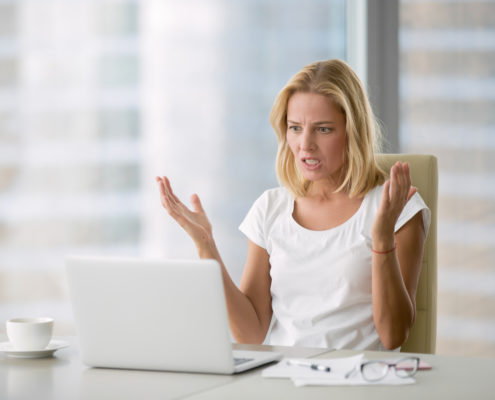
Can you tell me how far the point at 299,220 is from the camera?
2.05 meters

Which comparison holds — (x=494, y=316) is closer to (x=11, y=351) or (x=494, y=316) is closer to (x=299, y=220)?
(x=299, y=220)

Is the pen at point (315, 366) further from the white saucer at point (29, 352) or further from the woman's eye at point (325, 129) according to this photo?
the woman's eye at point (325, 129)

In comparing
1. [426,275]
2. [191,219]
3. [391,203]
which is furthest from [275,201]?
[391,203]

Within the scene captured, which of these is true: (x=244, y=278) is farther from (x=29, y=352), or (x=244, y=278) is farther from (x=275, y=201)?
(x=29, y=352)

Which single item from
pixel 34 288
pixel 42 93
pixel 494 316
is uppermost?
pixel 42 93

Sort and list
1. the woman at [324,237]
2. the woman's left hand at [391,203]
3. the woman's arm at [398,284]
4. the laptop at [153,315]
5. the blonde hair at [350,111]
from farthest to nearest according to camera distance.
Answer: the blonde hair at [350,111] → the woman at [324,237] → the woman's arm at [398,284] → the woman's left hand at [391,203] → the laptop at [153,315]

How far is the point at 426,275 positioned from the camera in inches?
78.7

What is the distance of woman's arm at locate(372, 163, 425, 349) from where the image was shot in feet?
5.32

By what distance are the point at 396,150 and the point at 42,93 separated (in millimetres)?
1529

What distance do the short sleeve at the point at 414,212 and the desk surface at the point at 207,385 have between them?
1.90ft

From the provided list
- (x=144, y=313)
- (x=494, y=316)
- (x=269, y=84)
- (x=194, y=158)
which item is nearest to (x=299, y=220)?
(x=144, y=313)

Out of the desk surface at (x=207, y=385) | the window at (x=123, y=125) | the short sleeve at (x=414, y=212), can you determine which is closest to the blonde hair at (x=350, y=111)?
the short sleeve at (x=414, y=212)

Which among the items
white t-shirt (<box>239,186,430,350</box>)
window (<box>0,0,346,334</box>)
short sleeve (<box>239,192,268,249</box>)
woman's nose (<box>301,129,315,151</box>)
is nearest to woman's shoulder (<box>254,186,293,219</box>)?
short sleeve (<box>239,192,268,249</box>)

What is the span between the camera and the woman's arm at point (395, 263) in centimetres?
162
